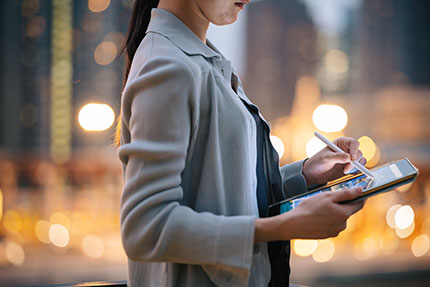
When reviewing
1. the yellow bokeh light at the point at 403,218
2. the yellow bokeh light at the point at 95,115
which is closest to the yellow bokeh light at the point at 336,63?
the yellow bokeh light at the point at 403,218

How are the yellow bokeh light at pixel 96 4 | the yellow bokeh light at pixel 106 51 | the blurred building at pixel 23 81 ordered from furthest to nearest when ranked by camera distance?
the blurred building at pixel 23 81, the yellow bokeh light at pixel 106 51, the yellow bokeh light at pixel 96 4

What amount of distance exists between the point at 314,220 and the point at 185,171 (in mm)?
148

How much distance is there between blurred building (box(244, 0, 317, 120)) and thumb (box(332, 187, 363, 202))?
33.4 metres

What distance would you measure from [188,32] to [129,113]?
13cm

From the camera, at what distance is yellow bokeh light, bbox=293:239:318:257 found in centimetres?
1251

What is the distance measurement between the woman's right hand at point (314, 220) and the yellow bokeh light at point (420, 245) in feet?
42.8

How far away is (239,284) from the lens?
1.73 feet

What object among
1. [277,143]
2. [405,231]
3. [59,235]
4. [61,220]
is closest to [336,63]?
[405,231]

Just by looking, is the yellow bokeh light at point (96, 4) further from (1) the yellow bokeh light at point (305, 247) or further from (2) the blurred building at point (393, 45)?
(2) the blurred building at point (393, 45)

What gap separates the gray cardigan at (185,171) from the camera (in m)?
0.50

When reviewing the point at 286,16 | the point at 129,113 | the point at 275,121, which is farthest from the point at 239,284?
the point at 286,16

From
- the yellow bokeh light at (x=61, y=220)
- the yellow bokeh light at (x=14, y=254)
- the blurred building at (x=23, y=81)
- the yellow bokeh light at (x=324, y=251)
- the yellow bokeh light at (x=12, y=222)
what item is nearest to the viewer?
the yellow bokeh light at (x=14, y=254)

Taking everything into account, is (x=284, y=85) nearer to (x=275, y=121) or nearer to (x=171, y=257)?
(x=275, y=121)

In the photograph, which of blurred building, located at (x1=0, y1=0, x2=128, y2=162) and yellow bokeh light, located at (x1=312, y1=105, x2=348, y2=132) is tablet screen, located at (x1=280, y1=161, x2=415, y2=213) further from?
blurred building, located at (x1=0, y1=0, x2=128, y2=162)
